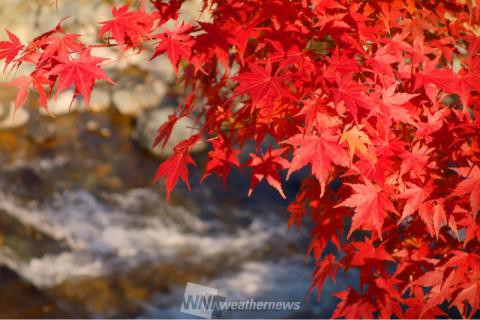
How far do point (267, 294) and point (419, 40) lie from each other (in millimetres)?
2891


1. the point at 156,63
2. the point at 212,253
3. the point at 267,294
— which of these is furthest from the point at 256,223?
the point at 156,63

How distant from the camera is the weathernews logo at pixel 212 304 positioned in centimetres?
411

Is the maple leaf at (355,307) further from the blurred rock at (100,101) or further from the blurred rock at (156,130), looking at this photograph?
the blurred rock at (100,101)

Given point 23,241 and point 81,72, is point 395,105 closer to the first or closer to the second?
point 81,72

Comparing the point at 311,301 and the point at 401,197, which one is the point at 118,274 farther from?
the point at 401,197

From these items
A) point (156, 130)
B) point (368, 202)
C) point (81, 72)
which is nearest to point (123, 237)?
point (156, 130)

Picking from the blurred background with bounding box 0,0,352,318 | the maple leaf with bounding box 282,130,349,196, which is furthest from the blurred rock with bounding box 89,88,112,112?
the maple leaf with bounding box 282,130,349,196

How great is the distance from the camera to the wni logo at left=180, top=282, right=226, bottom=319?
4.16 metres

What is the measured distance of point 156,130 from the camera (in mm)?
5887

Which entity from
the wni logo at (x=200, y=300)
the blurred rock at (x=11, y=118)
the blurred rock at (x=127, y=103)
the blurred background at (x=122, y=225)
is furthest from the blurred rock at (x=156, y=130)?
the wni logo at (x=200, y=300)

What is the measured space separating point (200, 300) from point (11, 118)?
361 cm

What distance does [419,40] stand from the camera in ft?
6.45

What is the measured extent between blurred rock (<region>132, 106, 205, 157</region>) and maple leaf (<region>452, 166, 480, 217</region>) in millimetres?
4327

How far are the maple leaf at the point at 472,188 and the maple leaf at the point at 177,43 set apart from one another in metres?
1.00
